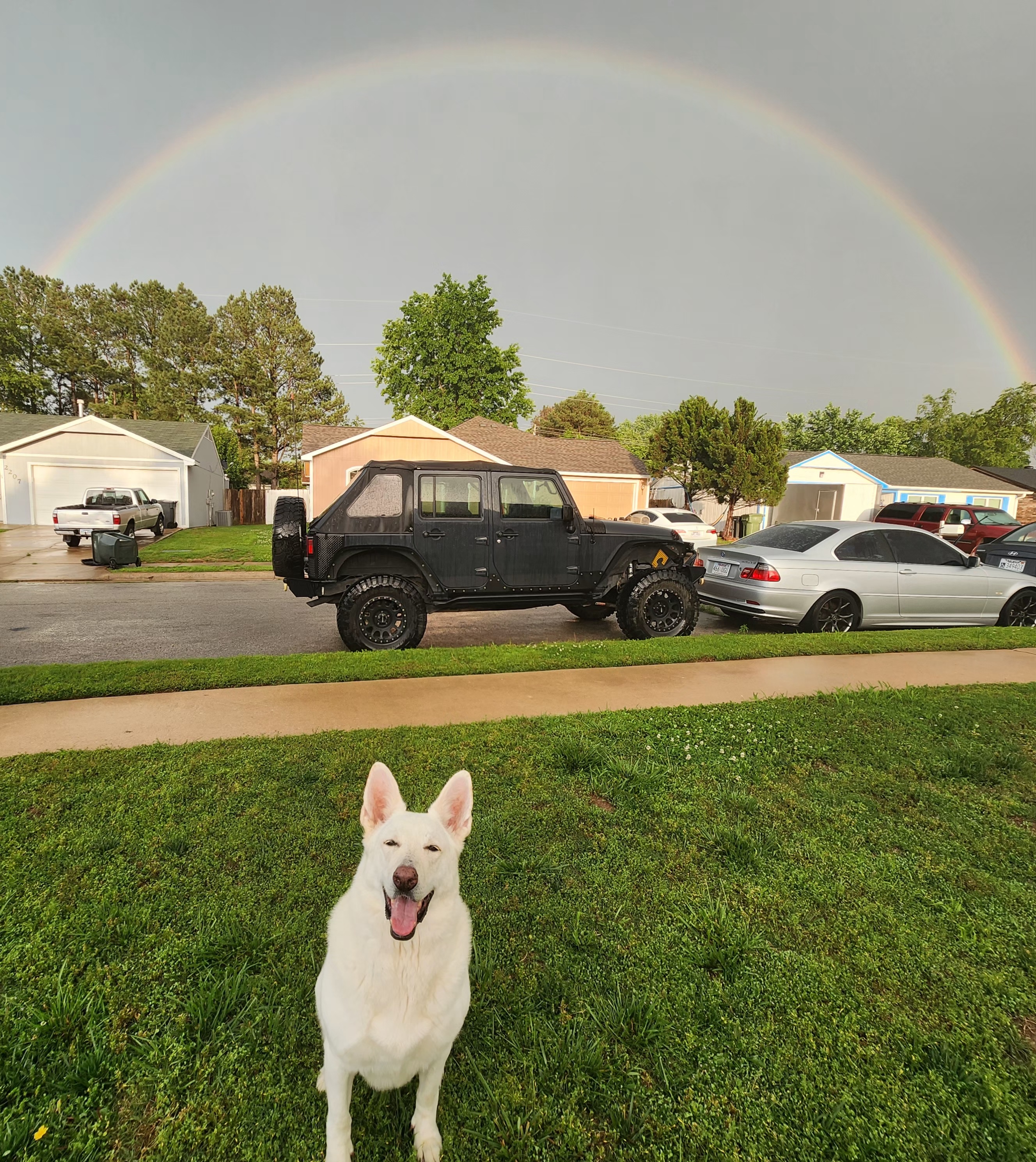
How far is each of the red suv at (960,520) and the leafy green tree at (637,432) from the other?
1740 inches

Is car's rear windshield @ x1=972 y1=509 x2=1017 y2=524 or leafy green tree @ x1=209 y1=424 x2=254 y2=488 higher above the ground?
leafy green tree @ x1=209 y1=424 x2=254 y2=488

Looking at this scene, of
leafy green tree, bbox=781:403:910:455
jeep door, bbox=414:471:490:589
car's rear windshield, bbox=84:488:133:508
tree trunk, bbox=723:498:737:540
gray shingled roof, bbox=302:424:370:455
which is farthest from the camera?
leafy green tree, bbox=781:403:910:455

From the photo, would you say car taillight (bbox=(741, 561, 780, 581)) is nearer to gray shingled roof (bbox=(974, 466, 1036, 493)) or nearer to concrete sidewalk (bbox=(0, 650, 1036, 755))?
concrete sidewalk (bbox=(0, 650, 1036, 755))

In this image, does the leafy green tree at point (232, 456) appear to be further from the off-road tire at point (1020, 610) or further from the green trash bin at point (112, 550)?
the off-road tire at point (1020, 610)

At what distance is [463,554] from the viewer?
23.5 ft

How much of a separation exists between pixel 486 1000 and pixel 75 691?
4722 millimetres

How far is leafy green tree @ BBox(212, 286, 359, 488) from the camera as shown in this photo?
4647 centimetres

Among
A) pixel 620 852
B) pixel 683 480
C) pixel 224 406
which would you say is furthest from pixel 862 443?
pixel 620 852

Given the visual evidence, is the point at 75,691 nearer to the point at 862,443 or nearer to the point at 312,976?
the point at 312,976

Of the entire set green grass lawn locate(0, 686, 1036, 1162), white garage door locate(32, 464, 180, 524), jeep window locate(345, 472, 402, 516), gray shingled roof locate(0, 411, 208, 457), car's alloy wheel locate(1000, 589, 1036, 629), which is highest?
gray shingled roof locate(0, 411, 208, 457)

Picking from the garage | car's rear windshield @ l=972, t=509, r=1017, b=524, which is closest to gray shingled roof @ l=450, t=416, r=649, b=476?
the garage

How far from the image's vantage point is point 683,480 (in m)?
32.2

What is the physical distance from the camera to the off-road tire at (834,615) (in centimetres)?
813

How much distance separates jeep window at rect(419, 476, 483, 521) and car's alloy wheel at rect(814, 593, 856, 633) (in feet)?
15.7
